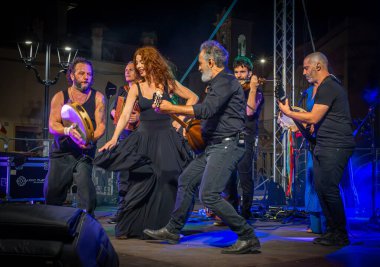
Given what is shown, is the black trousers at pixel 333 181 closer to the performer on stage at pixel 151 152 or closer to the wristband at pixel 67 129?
the performer on stage at pixel 151 152

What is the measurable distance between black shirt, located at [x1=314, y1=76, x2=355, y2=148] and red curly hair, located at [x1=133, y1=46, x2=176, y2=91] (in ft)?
5.95

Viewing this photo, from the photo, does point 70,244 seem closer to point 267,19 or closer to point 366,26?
point 366,26

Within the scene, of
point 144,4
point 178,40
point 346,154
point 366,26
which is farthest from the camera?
point 178,40

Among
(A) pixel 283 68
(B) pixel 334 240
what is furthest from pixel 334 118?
(A) pixel 283 68

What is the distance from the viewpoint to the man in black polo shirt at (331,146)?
5367 mm

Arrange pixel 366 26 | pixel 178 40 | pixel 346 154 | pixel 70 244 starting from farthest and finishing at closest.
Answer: pixel 178 40
pixel 366 26
pixel 346 154
pixel 70 244

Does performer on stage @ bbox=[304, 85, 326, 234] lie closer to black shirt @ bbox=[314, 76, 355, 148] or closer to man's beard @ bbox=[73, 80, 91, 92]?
black shirt @ bbox=[314, 76, 355, 148]

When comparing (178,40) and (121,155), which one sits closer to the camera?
(121,155)

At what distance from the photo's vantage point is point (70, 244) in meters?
2.39

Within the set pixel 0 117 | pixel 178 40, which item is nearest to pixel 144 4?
pixel 178 40

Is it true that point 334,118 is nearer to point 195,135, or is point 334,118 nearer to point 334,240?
point 334,240

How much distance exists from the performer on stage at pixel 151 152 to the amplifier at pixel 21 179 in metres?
4.79

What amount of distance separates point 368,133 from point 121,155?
4334 mm

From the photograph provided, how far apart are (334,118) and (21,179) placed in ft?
22.6
